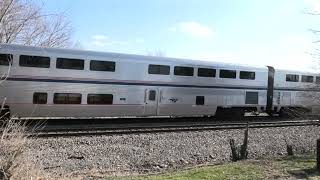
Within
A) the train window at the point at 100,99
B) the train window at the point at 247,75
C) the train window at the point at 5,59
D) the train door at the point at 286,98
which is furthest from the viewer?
the train door at the point at 286,98

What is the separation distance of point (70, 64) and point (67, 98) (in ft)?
4.96

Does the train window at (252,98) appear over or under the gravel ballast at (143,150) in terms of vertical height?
over

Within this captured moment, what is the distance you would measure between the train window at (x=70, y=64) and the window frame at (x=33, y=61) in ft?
1.65

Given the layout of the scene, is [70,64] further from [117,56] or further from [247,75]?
[247,75]

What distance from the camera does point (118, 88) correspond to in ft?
79.9

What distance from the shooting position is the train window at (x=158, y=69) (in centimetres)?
2544

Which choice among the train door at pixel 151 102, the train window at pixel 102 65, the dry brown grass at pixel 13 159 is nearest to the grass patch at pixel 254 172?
the dry brown grass at pixel 13 159

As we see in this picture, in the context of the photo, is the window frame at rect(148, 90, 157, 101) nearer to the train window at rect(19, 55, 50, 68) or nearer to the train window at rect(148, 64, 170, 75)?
the train window at rect(148, 64, 170, 75)

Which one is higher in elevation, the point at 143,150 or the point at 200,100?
the point at 200,100

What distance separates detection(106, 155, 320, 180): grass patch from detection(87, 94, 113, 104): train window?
38.3ft

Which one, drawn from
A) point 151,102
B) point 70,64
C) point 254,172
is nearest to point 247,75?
point 151,102

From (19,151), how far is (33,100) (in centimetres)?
1341

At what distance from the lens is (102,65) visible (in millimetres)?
23734

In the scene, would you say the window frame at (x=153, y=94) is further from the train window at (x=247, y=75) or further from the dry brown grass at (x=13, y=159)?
the dry brown grass at (x=13, y=159)
